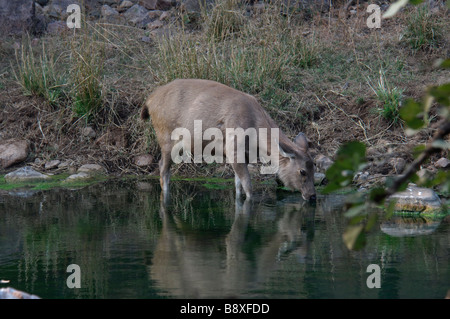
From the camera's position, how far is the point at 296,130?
1049 centimetres

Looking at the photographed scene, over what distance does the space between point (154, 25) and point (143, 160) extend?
473 cm

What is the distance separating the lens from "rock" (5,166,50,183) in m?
9.20

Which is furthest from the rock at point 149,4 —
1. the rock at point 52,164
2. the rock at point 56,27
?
the rock at point 52,164

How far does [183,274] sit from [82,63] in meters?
6.20

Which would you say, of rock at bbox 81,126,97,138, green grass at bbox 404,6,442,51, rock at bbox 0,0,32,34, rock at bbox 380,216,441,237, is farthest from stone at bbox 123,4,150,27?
rock at bbox 380,216,441,237

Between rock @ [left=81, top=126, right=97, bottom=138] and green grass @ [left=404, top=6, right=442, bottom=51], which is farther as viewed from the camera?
green grass @ [left=404, top=6, right=442, bottom=51]

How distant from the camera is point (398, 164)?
9070 millimetres

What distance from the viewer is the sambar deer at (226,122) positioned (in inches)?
327

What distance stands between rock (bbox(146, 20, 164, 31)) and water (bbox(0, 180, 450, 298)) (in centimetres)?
617

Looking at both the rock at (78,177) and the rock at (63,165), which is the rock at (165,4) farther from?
the rock at (78,177)

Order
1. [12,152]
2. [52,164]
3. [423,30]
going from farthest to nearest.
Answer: [423,30] < [12,152] < [52,164]

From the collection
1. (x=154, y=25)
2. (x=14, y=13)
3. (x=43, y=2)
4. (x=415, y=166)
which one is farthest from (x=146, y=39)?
(x=415, y=166)

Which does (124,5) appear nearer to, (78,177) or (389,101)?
(78,177)

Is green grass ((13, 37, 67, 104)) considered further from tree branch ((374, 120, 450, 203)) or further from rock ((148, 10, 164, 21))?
tree branch ((374, 120, 450, 203))
